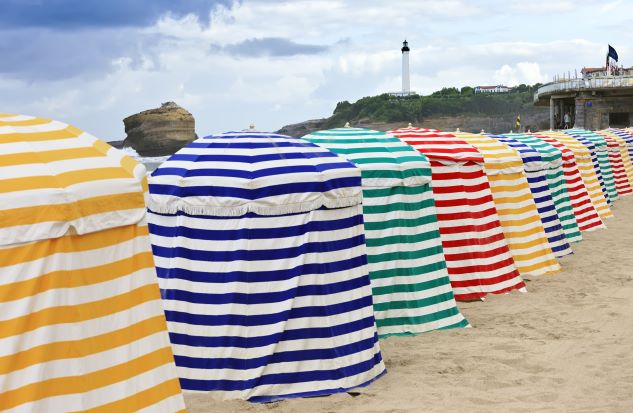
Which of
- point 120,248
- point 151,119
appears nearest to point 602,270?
point 120,248

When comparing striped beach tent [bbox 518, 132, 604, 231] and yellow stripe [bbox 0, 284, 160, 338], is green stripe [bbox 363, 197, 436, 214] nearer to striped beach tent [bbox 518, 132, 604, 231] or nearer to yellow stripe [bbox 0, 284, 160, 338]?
yellow stripe [bbox 0, 284, 160, 338]

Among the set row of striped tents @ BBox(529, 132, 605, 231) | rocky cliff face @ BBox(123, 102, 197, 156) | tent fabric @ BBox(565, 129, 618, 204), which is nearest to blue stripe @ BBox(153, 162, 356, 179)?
row of striped tents @ BBox(529, 132, 605, 231)

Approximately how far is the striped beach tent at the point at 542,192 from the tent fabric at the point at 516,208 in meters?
0.58

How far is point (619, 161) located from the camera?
19062 millimetres

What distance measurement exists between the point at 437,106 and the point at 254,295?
99.6 meters

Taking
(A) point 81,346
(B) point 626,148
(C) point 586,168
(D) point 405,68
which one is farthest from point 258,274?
(D) point 405,68

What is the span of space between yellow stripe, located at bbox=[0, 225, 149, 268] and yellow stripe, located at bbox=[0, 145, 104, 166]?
0.40 meters

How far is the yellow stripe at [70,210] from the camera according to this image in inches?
141

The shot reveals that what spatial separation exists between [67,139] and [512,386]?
3614 millimetres

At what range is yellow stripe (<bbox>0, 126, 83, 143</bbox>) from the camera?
13.1 feet

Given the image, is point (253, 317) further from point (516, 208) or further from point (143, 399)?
point (516, 208)

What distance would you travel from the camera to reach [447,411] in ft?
17.9

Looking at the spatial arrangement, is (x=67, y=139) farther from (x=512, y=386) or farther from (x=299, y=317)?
(x=512, y=386)

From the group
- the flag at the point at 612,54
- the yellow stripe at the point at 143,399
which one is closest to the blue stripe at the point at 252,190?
the yellow stripe at the point at 143,399
